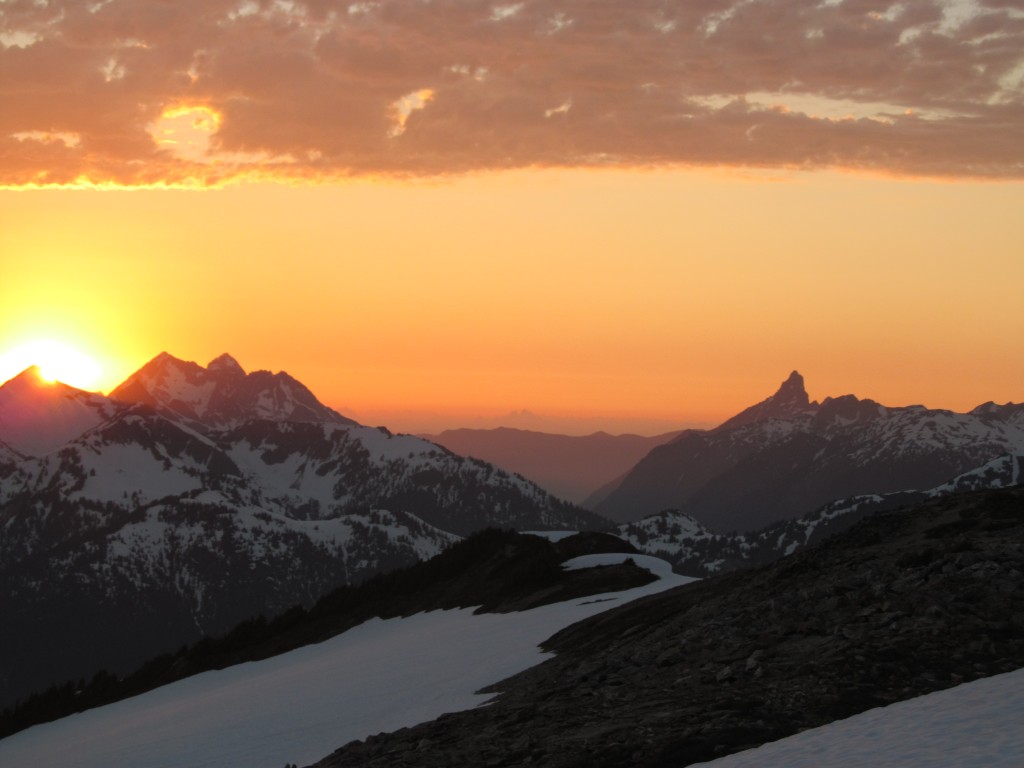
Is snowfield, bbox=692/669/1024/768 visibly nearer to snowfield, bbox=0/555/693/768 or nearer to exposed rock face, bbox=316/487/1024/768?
exposed rock face, bbox=316/487/1024/768

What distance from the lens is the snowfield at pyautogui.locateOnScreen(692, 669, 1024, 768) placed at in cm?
2241

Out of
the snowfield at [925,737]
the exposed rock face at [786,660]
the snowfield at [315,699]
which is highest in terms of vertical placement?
the exposed rock face at [786,660]

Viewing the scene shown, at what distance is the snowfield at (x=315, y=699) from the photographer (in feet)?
161

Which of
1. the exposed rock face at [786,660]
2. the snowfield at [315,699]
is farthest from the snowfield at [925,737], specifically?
the snowfield at [315,699]

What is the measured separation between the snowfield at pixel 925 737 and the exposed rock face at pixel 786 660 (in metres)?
1.47

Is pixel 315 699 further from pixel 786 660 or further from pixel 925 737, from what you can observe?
pixel 925 737

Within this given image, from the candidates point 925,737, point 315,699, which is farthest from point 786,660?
point 315,699

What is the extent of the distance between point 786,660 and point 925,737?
8.93 metres

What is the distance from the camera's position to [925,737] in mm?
24141

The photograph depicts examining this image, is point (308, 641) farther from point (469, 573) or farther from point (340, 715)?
point (340, 715)

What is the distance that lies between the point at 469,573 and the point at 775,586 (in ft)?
229

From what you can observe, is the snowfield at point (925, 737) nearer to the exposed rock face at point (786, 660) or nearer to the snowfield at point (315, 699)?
the exposed rock face at point (786, 660)

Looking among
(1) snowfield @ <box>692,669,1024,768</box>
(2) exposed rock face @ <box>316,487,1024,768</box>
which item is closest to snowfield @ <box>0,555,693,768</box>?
(2) exposed rock face @ <box>316,487,1024,768</box>

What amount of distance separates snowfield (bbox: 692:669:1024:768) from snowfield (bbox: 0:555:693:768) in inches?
820
